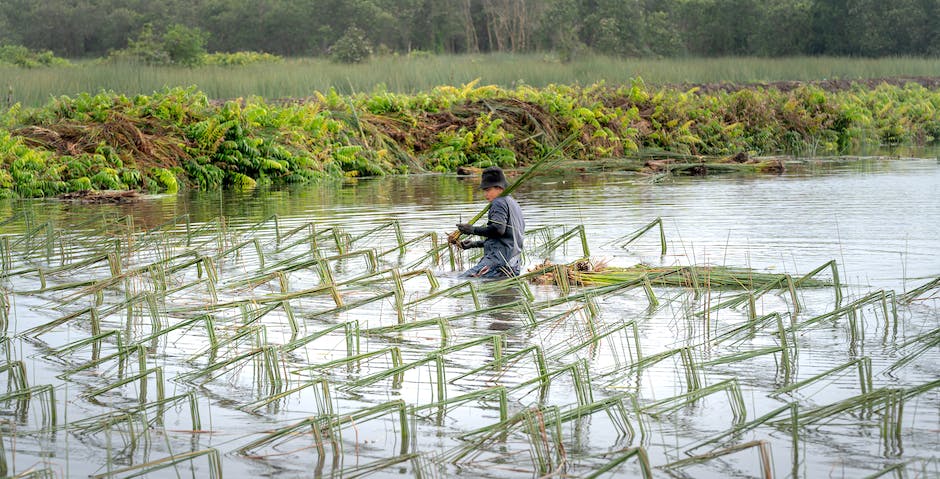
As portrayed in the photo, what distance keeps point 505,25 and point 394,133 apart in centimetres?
3704

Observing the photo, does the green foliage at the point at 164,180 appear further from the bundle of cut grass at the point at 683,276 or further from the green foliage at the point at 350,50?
the green foliage at the point at 350,50

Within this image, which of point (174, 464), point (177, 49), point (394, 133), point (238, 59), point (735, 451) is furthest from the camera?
point (238, 59)

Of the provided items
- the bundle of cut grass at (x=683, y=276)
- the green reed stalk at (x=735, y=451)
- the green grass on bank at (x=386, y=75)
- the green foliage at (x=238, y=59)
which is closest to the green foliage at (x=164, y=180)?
the green grass on bank at (x=386, y=75)

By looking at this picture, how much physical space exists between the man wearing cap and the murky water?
0.53 m

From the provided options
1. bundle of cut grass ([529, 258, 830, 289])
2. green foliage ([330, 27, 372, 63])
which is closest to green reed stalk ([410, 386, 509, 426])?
bundle of cut grass ([529, 258, 830, 289])

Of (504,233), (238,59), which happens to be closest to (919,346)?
(504,233)

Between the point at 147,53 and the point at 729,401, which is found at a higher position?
the point at 147,53

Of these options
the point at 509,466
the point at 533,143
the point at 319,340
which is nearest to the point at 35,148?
the point at 533,143

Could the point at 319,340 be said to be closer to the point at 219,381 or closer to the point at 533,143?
the point at 219,381

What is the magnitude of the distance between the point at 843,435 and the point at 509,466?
1.66m

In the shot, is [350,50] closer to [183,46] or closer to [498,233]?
[183,46]

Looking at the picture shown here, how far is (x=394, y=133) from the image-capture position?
2375 centimetres

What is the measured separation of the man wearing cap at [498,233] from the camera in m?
9.73

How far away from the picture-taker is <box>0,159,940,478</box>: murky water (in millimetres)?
5223
